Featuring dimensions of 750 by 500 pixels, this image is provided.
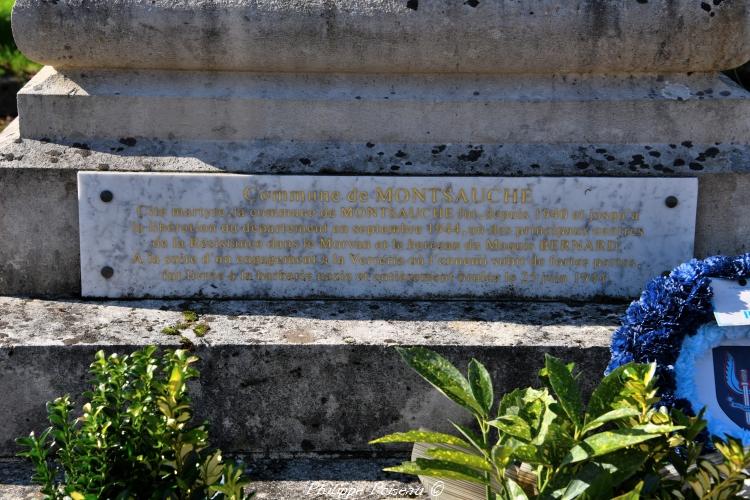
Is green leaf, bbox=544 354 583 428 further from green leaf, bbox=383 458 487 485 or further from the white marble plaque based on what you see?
the white marble plaque

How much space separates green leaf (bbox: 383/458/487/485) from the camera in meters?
2.31

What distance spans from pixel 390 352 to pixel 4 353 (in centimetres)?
127

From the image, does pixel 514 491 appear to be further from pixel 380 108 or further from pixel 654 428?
pixel 380 108

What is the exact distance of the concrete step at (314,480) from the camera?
2955 millimetres

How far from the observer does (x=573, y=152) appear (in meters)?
3.61

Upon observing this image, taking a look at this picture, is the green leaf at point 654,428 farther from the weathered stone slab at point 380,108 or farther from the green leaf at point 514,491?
the weathered stone slab at point 380,108

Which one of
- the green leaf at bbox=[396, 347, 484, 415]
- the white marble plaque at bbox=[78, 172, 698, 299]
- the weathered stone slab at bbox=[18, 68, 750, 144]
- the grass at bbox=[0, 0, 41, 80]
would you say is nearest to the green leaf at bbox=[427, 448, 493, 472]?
the green leaf at bbox=[396, 347, 484, 415]

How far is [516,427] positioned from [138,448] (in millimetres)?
952

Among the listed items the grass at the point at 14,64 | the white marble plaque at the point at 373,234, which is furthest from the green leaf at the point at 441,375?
the grass at the point at 14,64

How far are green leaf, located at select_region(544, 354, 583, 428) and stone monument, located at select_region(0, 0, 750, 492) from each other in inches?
35.7

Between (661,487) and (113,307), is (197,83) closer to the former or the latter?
(113,307)

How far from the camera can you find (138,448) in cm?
238

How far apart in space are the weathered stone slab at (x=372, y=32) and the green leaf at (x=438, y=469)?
5.75ft

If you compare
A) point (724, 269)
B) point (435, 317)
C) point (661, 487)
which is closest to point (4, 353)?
point (435, 317)
